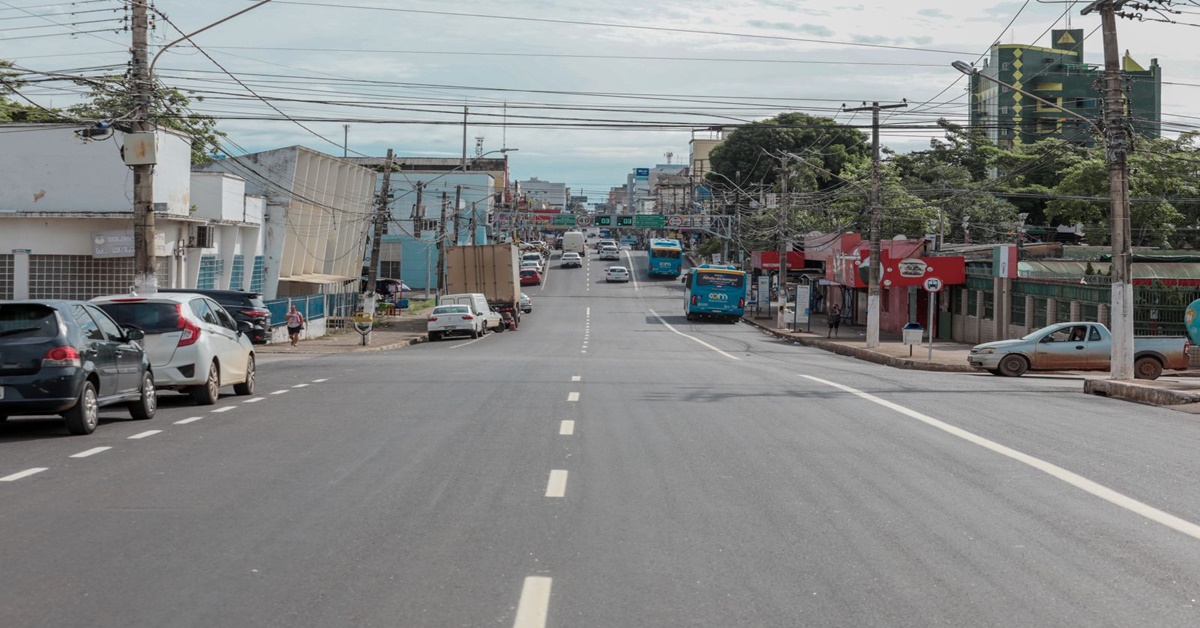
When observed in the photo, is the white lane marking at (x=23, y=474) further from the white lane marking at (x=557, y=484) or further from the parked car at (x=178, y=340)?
the parked car at (x=178, y=340)

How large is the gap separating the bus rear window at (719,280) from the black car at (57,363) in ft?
171

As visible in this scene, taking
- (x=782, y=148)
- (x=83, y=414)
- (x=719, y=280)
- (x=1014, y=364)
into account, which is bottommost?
(x=1014, y=364)

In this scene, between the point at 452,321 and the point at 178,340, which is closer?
the point at 178,340

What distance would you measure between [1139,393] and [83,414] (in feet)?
54.7

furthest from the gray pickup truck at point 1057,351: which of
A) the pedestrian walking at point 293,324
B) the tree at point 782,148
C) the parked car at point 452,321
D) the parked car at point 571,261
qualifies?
the parked car at point 571,261

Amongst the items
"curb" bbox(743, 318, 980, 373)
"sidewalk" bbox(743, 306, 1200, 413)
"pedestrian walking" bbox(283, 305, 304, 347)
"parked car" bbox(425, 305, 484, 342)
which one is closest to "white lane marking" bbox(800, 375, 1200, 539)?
"sidewalk" bbox(743, 306, 1200, 413)

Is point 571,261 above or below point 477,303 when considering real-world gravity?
above

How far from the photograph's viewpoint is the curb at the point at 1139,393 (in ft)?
65.3

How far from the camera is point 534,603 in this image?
6359 millimetres

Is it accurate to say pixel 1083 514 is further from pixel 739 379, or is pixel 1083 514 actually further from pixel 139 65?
pixel 139 65

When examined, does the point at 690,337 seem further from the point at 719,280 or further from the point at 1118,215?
the point at 1118,215

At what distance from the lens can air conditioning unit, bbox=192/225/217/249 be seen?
133ft

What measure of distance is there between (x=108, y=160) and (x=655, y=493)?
102 ft

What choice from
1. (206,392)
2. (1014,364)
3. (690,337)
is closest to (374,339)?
(690,337)
